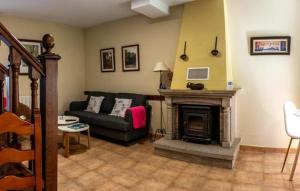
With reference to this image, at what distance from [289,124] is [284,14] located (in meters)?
1.77

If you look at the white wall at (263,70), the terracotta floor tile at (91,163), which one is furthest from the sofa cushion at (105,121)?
the white wall at (263,70)

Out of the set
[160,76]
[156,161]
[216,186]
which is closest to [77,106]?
[160,76]

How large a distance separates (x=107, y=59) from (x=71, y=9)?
141 centimetres

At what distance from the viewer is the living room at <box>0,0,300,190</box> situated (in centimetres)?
281

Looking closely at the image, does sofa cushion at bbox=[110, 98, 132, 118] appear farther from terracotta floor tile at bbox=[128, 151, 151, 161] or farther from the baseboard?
the baseboard

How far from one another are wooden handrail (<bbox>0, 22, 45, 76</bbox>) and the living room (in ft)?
5.61

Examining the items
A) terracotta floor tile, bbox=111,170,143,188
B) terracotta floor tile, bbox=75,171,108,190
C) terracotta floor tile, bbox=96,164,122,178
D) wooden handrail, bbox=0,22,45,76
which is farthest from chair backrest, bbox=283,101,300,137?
wooden handrail, bbox=0,22,45,76

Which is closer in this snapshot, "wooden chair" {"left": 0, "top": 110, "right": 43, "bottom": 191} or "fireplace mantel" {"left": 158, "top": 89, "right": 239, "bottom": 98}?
"wooden chair" {"left": 0, "top": 110, "right": 43, "bottom": 191}

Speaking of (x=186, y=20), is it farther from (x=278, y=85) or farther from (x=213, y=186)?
(x=213, y=186)

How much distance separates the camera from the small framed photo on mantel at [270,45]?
346 centimetres

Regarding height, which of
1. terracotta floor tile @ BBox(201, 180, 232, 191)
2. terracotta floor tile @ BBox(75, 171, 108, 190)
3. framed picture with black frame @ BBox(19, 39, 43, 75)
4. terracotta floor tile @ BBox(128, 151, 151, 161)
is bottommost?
terracotta floor tile @ BBox(201, 180, 232, 191)

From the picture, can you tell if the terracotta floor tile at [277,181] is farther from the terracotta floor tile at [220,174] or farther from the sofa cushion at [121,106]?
the sofa cushion at [121,106]

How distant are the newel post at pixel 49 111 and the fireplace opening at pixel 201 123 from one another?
2.50 metres

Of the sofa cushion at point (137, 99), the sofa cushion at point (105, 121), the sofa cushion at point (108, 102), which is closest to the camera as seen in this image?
the sofa cushion at point (105, 121)
